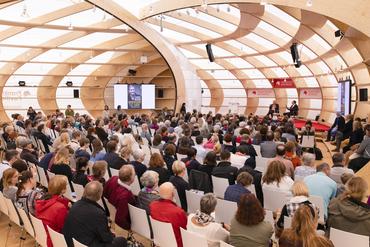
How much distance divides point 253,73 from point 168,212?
24.3 metres

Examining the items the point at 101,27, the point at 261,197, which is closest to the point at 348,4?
the point at 261,197

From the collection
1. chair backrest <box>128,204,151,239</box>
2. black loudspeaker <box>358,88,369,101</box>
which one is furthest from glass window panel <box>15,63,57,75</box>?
chair backrest <box>128,204,151,239</box>

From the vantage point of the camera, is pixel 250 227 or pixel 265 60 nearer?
pixel 250 227

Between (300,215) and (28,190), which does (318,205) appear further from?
(28,190)

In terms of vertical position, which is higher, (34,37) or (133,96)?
(34,37)

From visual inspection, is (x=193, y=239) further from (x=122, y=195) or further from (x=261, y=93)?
(x=261, y=93)

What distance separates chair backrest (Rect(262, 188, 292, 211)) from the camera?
18.5 ft

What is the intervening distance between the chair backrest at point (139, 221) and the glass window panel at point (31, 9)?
425 inches

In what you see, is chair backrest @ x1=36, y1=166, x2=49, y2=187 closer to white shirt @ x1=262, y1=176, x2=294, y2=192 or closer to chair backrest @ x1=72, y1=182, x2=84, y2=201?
chair backrest @ x1=72, y1=182, x2=84, y2=201

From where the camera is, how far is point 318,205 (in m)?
5.16

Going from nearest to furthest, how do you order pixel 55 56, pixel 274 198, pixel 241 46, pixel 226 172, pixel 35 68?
1. pixel 274 198
2. pixel 226 172
3. pixel 241 46
4. pixel 55 56
5. pixel 35 68

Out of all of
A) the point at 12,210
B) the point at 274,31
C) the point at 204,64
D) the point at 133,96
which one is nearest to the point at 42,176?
the point at 12,210

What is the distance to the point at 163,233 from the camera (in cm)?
438

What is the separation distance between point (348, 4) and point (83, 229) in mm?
7933
